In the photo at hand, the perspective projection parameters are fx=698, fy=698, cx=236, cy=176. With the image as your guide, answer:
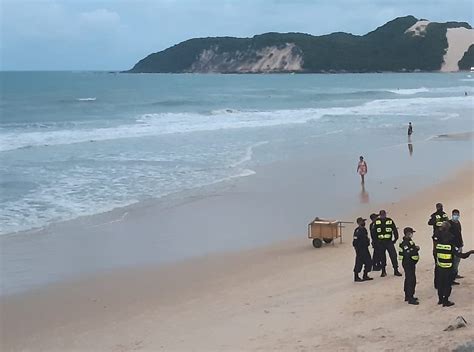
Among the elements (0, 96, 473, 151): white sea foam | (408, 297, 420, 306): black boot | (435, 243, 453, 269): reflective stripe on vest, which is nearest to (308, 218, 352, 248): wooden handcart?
(408, 297, 420, 306): black boot

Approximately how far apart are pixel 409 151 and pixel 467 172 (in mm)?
6586

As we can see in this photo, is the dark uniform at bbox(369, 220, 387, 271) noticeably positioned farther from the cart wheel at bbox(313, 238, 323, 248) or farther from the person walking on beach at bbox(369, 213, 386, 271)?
the cart wheel at bbox(313, 238, 323, 248)

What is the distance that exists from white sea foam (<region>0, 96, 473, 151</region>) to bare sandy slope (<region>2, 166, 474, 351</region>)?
2390 centimetres

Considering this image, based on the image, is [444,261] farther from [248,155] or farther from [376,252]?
[248,155]

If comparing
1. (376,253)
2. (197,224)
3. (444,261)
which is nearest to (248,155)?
(197,224)

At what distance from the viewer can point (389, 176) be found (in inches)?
952

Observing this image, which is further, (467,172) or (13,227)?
(467,172)

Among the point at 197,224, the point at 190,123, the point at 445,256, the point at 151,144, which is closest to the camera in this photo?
the point at 445,256

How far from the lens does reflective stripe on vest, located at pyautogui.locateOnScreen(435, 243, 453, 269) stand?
9953mm

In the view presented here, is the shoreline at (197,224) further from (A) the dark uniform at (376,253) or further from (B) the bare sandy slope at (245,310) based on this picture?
(A) the dark uniform at (376,253)

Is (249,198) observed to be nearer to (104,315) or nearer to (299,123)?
(104,315)

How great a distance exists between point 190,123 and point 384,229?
38016 millimetres

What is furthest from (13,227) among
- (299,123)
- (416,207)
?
(299,123)

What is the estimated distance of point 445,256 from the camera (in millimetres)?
9977
